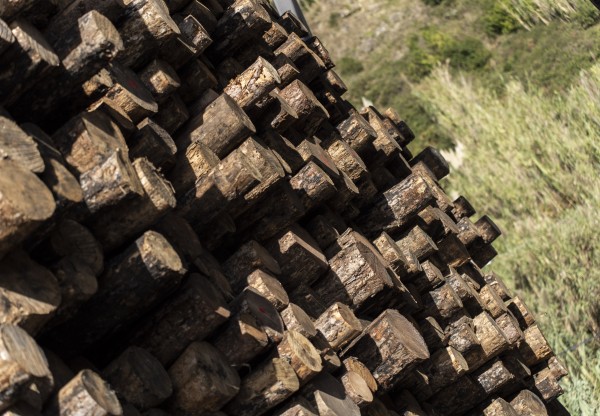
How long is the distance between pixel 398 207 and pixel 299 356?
5.30 feet

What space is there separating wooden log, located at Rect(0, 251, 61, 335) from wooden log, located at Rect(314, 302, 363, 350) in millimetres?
1287

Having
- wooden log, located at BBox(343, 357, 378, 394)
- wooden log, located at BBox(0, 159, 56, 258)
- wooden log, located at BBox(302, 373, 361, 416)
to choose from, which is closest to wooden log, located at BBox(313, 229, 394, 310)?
wooden log, located at BBox(343, 357, 378, 394)

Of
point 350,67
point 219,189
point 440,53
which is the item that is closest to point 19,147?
point 219,189

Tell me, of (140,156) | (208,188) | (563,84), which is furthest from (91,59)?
(563,84)

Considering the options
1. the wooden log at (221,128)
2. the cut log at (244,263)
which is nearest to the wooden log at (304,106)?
the wooden log at (221,128)

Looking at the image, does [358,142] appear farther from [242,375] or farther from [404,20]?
[404,20]

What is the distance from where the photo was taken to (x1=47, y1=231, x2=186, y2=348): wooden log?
306 centimetres

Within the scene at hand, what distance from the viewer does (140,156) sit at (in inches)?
136

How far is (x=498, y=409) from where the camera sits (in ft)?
15.7

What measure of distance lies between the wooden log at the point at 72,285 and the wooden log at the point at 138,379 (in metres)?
0.24

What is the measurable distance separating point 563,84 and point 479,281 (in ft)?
34.9

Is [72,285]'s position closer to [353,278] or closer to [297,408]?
[297,408]

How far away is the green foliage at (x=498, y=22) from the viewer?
68.7 ft

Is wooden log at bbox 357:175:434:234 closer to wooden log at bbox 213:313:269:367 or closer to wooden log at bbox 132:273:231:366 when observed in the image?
wooden log at bbox 213:313:269:367
